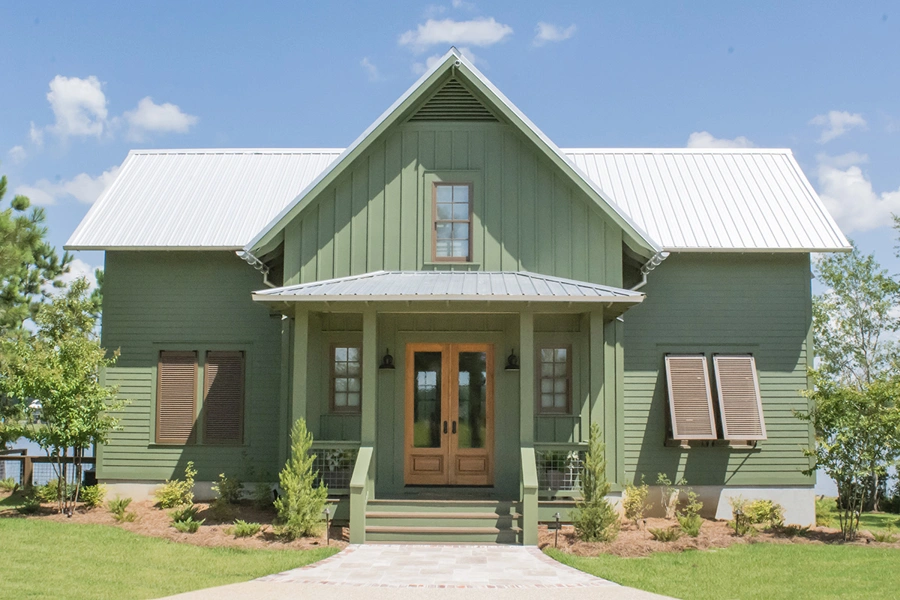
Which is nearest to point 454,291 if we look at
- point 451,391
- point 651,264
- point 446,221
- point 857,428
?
point 446,221

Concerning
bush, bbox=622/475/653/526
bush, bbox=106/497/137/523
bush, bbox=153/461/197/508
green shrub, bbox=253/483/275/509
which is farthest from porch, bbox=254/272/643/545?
bush, bbox=106/497/137/523

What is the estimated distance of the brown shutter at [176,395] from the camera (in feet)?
55.7

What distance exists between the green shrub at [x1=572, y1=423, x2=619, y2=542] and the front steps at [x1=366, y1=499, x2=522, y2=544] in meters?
0.98

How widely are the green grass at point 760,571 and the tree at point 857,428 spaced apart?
127cm

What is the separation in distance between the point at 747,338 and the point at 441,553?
25.3 feet

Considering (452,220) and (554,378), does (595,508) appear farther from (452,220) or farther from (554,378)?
(452,220)

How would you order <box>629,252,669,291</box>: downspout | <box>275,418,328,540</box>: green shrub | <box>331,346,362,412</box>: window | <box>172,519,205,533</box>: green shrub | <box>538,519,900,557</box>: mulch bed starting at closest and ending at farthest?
1. <box>538,519,900,557</box>: mulch bed
2. <box>275,418,328,540</box>: green shrub
3. <box>172,519,205,533</box>: green shrub
4. <box>629,252,669,291</box>: downspout
5. <box>331,346,362,412</box>: window

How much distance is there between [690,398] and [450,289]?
212 inches

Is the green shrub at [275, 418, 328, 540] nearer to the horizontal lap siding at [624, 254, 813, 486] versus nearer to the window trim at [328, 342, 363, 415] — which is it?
the window trim at [328, 342, 363, 415]

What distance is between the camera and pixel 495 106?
15195 mm

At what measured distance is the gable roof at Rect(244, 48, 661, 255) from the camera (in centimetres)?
1461

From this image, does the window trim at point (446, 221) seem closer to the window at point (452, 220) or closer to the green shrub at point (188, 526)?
the window at point (452, 220)

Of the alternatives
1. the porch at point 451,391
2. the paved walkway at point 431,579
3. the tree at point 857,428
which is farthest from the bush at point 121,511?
the tree at point 857,428

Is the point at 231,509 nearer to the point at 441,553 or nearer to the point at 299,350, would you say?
the point at 299,350
